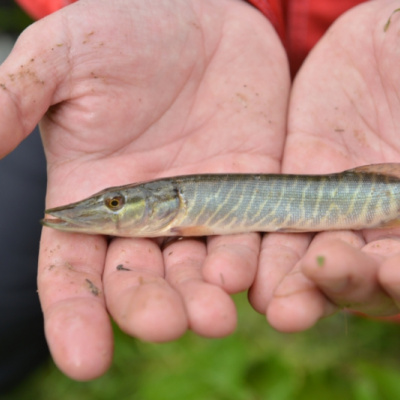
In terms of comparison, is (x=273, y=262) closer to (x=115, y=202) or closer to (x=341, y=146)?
(x=115, y=202)

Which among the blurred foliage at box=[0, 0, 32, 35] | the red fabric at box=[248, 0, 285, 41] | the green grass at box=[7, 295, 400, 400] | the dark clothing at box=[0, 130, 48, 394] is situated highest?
the red fabric at box=[248, 0, 285, 41]

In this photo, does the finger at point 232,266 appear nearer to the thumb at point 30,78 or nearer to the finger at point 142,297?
the finger at point 142,297

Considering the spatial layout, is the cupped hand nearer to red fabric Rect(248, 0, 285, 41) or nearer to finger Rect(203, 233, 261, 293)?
finger Rect(203, 233, 261, 293)

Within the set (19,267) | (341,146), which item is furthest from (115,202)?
(341,146)

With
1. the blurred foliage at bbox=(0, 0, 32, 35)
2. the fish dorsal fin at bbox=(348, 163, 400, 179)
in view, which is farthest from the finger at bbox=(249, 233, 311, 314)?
the blurred foliage at bbox=(0, 0, 32, 35)

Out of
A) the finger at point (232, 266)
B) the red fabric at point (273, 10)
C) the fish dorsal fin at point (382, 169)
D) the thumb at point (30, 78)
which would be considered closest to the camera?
the finger at point (232, 266)

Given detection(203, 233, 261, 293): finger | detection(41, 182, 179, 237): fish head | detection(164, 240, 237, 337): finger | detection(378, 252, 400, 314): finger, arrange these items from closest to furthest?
detection(378, 252, 400, 314): finger → detection(164, 240, 237, 337): finger → detection(203, 233, 261, 293): finger → detection(41, 182, 179, 237): fish head

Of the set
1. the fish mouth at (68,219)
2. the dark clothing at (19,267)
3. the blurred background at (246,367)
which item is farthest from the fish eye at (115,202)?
the blurred background at (246,367)
